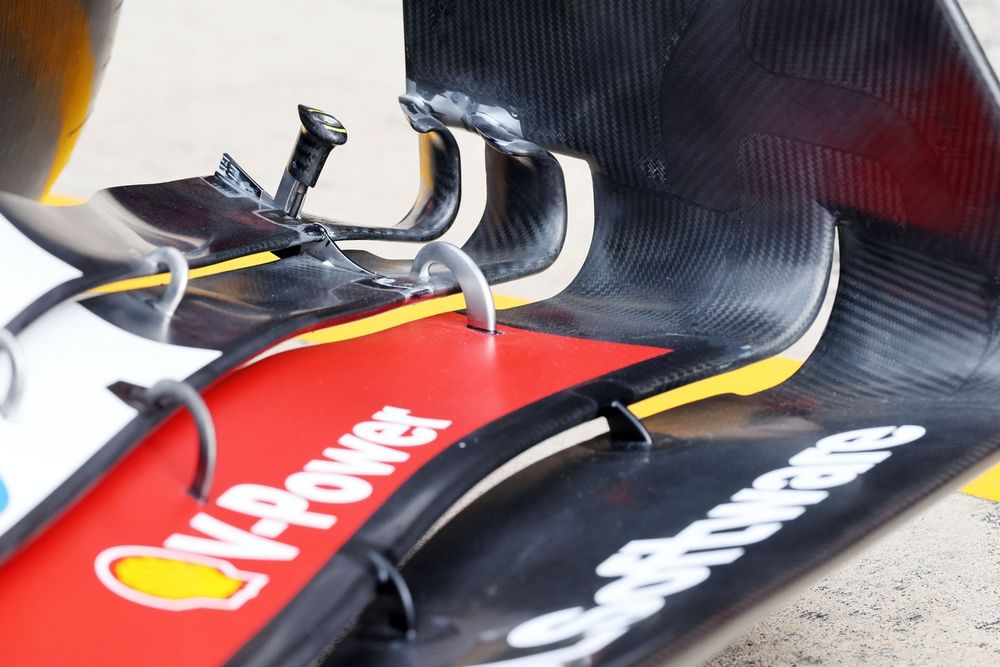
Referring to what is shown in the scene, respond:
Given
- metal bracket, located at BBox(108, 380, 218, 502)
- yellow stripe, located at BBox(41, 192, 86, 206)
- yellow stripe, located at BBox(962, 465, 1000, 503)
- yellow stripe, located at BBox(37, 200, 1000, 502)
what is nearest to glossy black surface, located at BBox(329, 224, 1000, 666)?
metal bracket, located at BBox(108, 380, 218, 502)

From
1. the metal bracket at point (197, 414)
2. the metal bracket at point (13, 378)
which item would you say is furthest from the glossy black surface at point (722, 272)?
the metal bracket at point (13, 378)

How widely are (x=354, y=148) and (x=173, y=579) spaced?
2.37 m

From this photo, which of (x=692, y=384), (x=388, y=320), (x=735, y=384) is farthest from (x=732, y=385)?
(x=388, y=320)

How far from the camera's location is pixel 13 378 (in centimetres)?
90

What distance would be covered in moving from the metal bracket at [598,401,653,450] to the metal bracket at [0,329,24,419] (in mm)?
432

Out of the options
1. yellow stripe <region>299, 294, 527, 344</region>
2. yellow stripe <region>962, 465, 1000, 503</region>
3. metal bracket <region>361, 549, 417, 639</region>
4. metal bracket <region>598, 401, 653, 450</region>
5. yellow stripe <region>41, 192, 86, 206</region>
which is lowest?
yellow stripe <region>962, 465, 1000, 503</region>

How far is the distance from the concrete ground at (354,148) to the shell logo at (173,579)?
613 millimetres

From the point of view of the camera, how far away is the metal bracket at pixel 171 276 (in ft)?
3.42

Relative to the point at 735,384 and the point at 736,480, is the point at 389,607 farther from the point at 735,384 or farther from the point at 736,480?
the point at 735,384

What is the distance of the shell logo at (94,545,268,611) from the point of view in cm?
75

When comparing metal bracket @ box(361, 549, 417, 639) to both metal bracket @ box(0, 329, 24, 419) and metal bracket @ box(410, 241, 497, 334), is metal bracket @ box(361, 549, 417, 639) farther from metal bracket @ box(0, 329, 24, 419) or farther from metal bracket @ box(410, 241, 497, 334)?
metal bracket @ box(410, 241, 497, 334)

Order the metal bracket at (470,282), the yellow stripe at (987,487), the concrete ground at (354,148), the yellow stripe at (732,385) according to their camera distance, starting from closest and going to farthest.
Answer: the metal bracket at (470,282)
the concrete ground at (354,148)
the yellow stripe at (987,487)
the yellow stripe at (732,385)

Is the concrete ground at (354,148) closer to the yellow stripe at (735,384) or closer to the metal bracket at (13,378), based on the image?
the yellow stripe at (735,384)

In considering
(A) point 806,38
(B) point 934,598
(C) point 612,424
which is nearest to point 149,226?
(C) point 612,424
